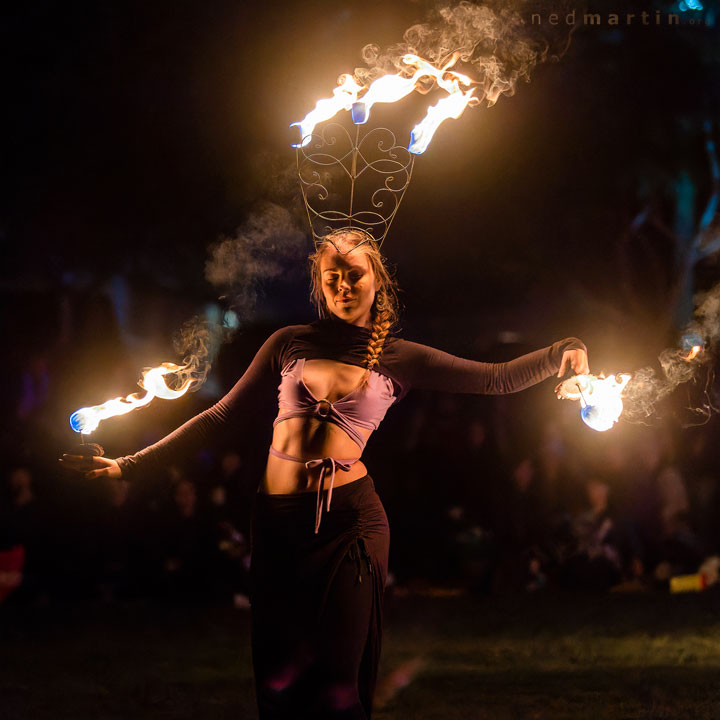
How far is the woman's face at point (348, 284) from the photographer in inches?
115

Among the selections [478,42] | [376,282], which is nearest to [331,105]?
[376,282]

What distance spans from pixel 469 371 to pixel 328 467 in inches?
25.9

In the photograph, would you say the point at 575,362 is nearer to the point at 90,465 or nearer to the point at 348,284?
the point at 348,284

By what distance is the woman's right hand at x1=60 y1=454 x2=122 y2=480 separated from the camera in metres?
2.72

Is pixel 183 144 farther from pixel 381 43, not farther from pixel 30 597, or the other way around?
pixel 30 597

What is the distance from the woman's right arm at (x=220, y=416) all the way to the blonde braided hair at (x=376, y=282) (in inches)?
11.0

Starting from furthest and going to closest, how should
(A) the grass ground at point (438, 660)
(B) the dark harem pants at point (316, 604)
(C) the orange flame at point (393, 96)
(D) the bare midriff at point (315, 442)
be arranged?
(A) the grass ground at point (438, 660)
(C) the orange flame at point (393, 96)
(D) the bare midriff at point (315, 442)
(B) the dark harem pants at point (316, 604)

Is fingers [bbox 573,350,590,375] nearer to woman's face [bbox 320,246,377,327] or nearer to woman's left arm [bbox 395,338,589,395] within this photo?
woman's left arm [bbox 395,338,589,395]

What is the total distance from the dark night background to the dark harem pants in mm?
1563

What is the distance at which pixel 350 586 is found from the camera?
2.64 m

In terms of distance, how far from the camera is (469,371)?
9.68 feet

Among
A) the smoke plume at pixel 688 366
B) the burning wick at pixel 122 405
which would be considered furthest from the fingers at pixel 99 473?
the smoke plume at pixel 688 366

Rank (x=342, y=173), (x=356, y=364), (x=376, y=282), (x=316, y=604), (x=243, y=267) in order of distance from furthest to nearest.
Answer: (x=243, y=267) < (x=342, y=173) < (x=376, y=282) < (x=356, y=364) < (x=316, y=604)

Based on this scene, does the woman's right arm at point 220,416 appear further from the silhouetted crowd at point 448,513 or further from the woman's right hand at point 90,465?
the silhouetted crowd at point 448,513
